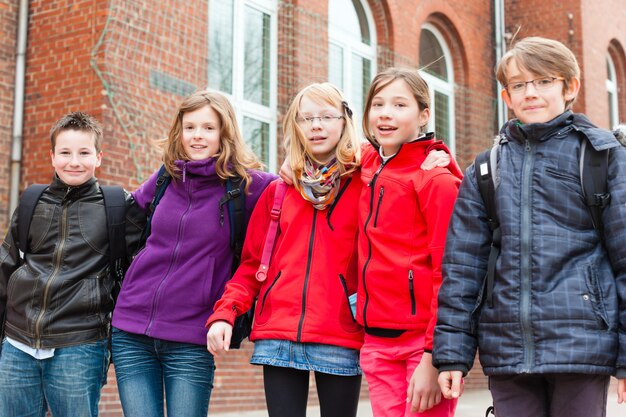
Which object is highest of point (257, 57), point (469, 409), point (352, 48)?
point (352, 48)

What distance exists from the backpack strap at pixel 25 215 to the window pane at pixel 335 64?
7.05 metres

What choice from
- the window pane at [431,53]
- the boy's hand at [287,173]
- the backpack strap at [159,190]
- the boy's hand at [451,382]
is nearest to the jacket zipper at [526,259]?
the boy's hand at [451,382]

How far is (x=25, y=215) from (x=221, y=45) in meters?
5.36

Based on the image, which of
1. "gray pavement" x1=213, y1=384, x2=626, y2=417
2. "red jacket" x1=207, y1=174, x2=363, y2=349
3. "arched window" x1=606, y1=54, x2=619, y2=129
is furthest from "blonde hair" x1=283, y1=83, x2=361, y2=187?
"arched window" x1=606, y1=54, x2=619, y2=129

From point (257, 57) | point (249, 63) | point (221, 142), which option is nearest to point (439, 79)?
point (257, 57)

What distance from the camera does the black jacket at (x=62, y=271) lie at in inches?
158

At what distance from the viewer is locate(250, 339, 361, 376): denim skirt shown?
349 cm

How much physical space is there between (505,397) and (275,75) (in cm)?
734

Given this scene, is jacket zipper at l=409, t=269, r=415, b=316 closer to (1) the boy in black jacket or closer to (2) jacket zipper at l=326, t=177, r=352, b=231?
(2) jacket zipper at l=326, t=177, r=352, b=231

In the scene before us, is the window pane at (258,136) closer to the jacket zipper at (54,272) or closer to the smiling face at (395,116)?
the jacket zipper at (54,272)

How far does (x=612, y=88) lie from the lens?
1702 cm

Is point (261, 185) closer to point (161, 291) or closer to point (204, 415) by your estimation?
point (161, 291)

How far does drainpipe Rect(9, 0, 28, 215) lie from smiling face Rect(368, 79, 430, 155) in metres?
4.89

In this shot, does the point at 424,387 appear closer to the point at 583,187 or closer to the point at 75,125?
the point at 583,187
